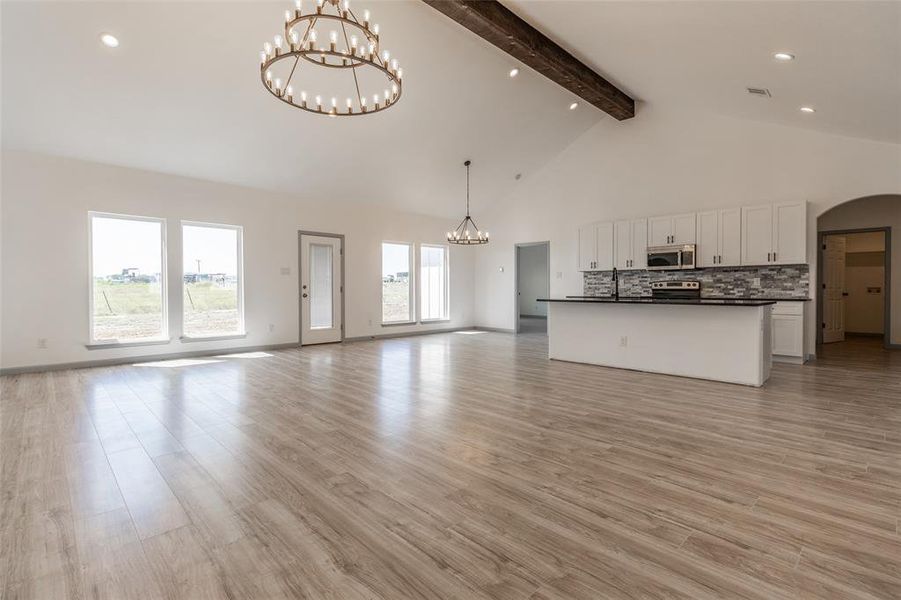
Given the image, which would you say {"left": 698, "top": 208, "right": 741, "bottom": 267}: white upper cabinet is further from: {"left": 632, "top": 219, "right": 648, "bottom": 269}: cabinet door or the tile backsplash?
{"left": 632, "top": 219, "right": 648, "bottom": 269}: cabinet door

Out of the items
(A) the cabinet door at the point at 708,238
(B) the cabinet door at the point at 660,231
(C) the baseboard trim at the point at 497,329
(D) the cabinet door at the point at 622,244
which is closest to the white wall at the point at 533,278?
(C) the baseboard trim at the point at 497,329

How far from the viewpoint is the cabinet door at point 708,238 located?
7.00 m

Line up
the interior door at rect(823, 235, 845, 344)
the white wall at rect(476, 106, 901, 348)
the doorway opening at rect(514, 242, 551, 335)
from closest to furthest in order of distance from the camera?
1. the white wall at rect(476, 106, 901, 348)
2. the interior door at rect(823, 235, 845, 344)
3. the doorway opening at rect(514, 242, 551, 335)

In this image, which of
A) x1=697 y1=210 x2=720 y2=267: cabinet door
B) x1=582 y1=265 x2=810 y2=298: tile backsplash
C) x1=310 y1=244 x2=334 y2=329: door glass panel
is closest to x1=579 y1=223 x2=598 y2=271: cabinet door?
x1=582 y1=265 x2=810 y2=298: tile backsplash

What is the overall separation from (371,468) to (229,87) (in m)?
5.01

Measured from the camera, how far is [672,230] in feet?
24.5

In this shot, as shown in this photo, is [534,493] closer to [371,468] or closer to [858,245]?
[371,468]

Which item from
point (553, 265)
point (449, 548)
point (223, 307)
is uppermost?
point (553, 265)

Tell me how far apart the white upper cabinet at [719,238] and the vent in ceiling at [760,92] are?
195cm

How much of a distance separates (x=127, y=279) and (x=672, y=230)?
877cm

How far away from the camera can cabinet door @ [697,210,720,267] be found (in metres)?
7.00

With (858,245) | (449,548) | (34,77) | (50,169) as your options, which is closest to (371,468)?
(449,548)

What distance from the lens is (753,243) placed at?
6.64 m

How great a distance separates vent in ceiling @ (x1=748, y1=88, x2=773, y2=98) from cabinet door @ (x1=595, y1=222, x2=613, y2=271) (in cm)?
320
